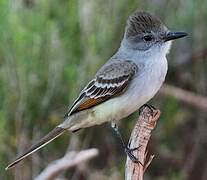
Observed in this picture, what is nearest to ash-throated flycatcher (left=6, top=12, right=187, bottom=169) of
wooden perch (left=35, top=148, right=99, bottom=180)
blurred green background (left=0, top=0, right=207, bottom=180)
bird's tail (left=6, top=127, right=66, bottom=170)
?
bird's tail (left=6, top=127, right=66, bottom=170)

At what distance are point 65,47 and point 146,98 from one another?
153cm

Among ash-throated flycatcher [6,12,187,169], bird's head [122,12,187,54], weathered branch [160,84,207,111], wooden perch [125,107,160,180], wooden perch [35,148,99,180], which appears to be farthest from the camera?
weathered branch [160,84,207,111]

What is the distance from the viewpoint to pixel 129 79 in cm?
452

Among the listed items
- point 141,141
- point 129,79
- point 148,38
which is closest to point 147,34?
point 148,38

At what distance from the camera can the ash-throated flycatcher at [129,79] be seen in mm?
4457

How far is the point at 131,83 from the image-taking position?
451 centimetres

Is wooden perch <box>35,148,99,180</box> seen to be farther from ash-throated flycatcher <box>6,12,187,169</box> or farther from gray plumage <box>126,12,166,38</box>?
gray plumage <box>126,12,166,38</box>

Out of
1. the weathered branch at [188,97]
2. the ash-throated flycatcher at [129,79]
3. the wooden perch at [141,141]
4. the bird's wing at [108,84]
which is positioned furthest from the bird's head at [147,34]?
the weathered branch at [188,97]

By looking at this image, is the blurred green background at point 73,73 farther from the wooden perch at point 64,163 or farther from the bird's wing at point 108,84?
the bird's wing at point 108,84

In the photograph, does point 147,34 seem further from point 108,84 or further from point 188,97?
point 188,97

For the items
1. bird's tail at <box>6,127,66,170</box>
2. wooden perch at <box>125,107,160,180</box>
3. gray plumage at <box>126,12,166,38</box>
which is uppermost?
gray plumage at <box>126,12,166,38</box>

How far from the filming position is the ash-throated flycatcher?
446 cm

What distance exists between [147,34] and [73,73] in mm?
1046

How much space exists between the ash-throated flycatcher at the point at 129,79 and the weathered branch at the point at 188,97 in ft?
5.87
